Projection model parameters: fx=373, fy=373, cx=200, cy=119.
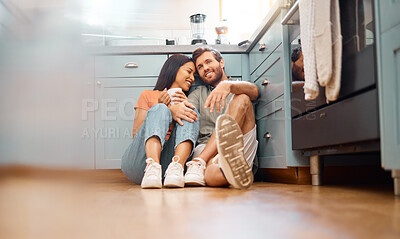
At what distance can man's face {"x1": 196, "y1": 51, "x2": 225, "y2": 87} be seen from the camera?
2299mm

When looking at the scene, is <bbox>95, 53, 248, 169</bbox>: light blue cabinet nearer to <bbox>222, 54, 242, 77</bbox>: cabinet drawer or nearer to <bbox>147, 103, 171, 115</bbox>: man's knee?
<bbox>222, 54, 242, 77</bbox>: cabinet drawer

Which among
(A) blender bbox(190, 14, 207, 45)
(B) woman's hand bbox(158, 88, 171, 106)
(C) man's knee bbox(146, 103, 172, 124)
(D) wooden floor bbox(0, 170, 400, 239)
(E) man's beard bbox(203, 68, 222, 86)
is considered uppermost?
(A) blender bbox(190, 14, 207, 45)

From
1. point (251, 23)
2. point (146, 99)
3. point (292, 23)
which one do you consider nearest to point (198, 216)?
point (292, 23)

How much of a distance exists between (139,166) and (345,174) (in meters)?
1.02

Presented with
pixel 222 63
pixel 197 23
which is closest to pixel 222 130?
pixel 222 63

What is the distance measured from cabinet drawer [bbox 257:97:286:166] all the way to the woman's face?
1.65 ft

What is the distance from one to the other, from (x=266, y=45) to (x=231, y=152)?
100 cm

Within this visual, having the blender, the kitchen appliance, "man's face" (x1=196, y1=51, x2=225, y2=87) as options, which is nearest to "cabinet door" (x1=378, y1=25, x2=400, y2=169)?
"man's face" (x1=196, y1=51, x2=225, y2=87)

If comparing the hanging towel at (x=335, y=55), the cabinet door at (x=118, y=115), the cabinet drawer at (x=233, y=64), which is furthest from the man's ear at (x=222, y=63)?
the hanging towel at (x=335, y=55)

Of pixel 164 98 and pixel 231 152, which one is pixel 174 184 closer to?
pixel 231 152

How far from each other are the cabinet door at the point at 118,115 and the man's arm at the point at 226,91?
0.74m

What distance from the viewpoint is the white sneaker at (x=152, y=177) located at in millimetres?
1579

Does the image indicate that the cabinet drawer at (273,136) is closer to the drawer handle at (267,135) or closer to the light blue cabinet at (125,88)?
the drawer handle at (267,135)

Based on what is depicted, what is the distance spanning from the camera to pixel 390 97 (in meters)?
0.99
